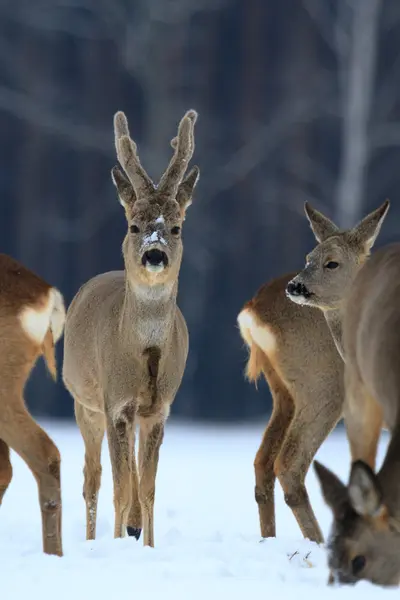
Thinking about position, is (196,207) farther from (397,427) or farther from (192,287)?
(397,427)

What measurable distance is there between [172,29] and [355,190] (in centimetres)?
292

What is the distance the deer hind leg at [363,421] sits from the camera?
625cm

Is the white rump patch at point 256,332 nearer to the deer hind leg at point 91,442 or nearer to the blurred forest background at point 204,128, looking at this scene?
the deer hind leg at point 91,442

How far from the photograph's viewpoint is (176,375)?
26.1 feet

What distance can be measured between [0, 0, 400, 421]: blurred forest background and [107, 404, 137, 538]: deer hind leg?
8885 mm

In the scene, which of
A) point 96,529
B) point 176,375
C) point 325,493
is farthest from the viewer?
point 96,529

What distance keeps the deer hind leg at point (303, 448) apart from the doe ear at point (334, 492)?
8.49 ft

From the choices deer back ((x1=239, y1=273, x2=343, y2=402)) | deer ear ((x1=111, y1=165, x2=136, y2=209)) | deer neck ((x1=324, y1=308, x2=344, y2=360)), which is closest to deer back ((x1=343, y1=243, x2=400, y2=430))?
deer neck ((x1=324, y1=308, x2=344, y2=360))

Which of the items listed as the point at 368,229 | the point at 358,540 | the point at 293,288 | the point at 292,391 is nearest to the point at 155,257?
the point at 293,288

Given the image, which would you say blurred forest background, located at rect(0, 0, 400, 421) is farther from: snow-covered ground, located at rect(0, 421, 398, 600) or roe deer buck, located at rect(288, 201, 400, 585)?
roe deer buck, located at rect(288, 201, 400, 585)

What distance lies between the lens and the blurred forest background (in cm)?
1680

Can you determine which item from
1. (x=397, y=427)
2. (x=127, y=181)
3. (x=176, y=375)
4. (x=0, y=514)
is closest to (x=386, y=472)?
(x=397, y=427)

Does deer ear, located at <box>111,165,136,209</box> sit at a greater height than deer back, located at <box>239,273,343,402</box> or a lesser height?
greater

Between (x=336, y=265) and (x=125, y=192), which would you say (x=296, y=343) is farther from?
(x=125, y=192)
